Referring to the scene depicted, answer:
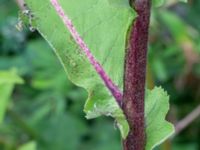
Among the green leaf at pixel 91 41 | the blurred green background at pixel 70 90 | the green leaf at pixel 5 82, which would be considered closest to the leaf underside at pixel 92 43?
the green leaf at pixel 91 41

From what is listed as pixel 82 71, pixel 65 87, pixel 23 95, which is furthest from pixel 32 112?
pixel 82 71

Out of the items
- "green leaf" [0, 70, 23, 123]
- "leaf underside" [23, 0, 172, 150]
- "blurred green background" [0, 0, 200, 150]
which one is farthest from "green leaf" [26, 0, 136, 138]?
"blurred green background" [0, 0, 200, 150]

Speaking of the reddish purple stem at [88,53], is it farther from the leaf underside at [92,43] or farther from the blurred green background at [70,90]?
the blurred green background at [70,90]

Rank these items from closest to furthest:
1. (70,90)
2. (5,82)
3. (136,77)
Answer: (136,77) < (5,82) < (70,90)

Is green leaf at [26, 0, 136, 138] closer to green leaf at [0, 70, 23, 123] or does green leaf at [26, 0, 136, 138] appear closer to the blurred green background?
green leaf at [0, 70, 23, 123]

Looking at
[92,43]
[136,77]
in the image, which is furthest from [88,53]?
Result: [136,77]

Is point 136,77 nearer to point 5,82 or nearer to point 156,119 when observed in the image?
point 156,119

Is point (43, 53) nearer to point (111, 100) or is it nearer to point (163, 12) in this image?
point (163, 12)
